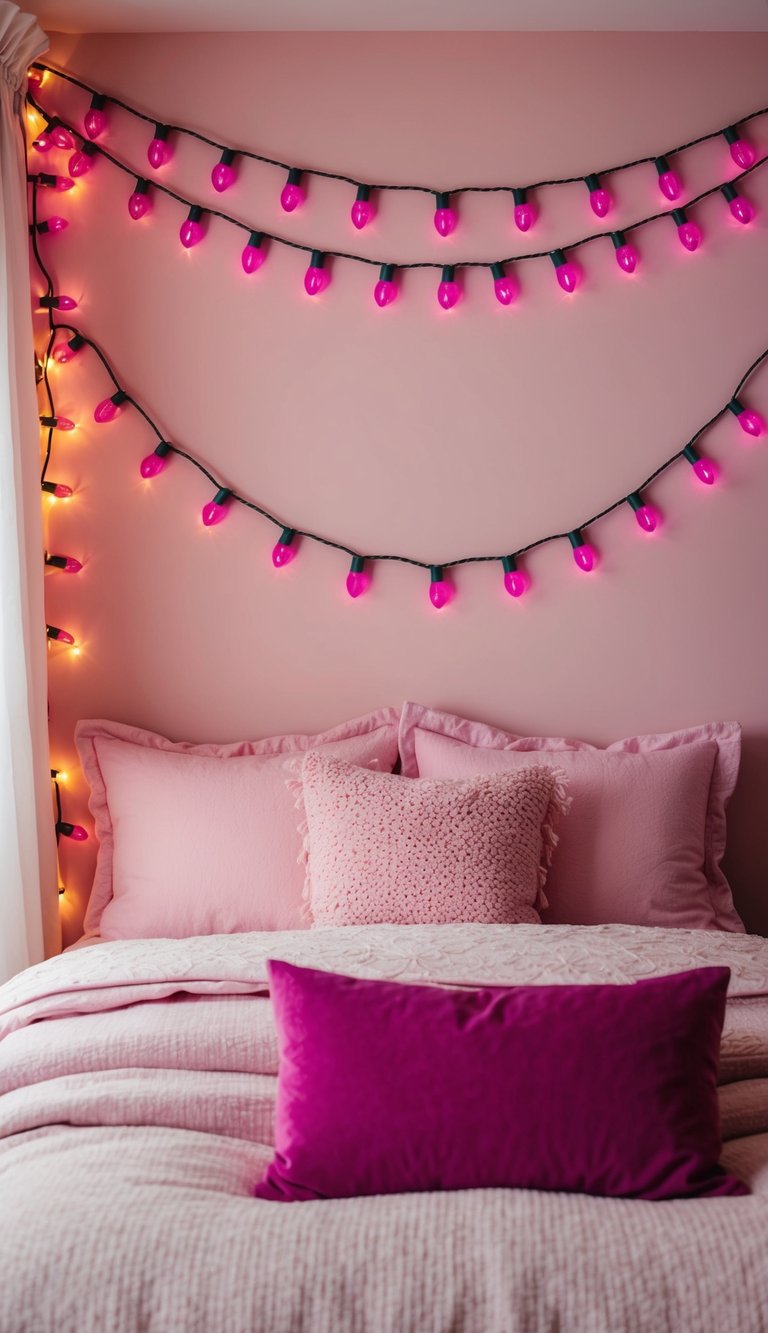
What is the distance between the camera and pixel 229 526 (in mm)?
2531

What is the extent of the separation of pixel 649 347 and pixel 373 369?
0.62m

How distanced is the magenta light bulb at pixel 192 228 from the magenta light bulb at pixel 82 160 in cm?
25

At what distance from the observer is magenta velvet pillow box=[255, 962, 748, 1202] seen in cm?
120

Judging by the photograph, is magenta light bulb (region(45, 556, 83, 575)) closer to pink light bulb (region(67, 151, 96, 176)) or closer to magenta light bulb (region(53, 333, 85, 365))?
magenta light bulb (region(53, 333, 85, 365))

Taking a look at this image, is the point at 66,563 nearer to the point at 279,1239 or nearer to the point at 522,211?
the point at 522,211

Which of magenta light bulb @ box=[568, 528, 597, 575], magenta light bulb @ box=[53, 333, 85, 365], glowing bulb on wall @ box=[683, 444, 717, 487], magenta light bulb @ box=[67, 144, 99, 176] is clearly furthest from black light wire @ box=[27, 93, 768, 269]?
magenta light bulb @ box=[568, 528, 597, 575]

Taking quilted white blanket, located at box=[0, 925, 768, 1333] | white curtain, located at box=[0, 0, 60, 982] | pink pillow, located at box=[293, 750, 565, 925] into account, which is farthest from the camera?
white curtain, located at box=[0, 0, 60, 982]

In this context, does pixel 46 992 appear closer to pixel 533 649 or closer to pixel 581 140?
pixel 533 649

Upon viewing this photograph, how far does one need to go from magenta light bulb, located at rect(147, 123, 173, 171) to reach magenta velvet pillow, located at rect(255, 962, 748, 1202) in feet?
6.37

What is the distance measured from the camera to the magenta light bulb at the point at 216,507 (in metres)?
2.49

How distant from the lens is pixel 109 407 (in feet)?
8.14

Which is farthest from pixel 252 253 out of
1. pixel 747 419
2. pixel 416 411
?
pixel 747 419

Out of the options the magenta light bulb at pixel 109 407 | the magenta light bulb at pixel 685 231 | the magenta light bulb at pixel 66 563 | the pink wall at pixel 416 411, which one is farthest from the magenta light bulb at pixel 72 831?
the magenta light bulb at pixel 685 231

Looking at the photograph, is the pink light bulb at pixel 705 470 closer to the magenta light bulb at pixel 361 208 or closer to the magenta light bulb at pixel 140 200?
the magenta light bulb at pixel 361 208
